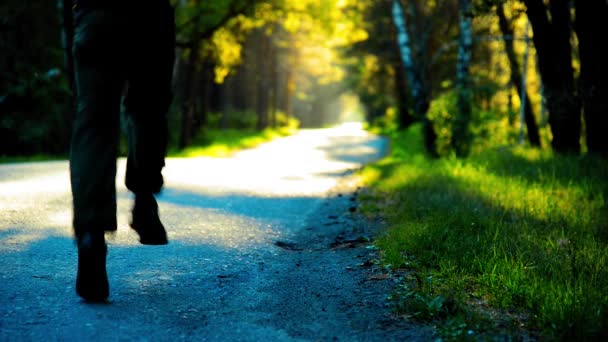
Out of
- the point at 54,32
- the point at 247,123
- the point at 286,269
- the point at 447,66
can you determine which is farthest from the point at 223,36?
the point at 247,123

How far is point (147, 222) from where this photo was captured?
10.3 feet

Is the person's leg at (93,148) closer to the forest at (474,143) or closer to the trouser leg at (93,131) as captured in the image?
the trouser leg at (93,131)

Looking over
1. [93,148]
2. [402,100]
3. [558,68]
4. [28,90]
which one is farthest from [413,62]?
[402,100]

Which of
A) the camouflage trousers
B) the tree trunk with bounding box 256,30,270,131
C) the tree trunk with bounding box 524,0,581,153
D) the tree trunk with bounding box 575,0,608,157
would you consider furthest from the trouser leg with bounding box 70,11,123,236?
the tree trunk with bounding box 256,30,270,131

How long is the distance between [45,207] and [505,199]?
4461 mm

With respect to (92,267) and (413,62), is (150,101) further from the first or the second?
(413,62)

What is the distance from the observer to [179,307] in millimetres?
2957

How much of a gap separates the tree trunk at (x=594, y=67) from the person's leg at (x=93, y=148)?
26.0 feet

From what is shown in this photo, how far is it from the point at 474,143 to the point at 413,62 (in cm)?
281

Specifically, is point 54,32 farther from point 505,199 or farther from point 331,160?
point 505,199

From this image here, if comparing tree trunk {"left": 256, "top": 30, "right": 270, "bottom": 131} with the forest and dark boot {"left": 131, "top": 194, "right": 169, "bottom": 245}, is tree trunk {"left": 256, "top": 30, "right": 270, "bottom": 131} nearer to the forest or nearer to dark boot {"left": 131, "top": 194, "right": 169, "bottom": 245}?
the forest

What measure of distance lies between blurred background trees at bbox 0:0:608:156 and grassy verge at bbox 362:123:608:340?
2.21 m

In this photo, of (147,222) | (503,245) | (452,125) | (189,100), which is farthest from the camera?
(189,100)

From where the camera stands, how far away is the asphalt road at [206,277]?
2.67m
